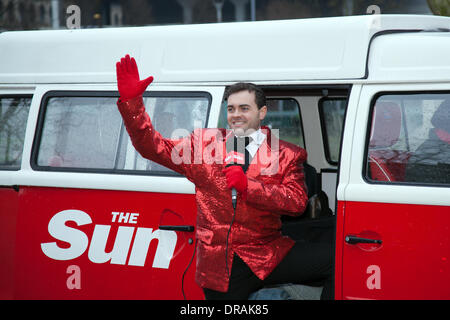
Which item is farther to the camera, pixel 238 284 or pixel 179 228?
pixel 179 228

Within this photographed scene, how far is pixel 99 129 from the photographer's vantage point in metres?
4.34

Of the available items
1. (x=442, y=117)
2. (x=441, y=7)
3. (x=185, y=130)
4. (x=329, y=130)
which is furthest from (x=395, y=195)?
(x=441, y=7)

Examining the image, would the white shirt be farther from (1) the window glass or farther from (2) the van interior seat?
(1) the window glass

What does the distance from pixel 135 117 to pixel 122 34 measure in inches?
53.7

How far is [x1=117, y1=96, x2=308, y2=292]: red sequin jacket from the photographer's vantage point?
3.32m

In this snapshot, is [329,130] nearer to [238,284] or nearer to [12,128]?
[238,284]

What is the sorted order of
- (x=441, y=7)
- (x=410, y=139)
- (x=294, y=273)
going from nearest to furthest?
(x=410, y=139) → (x=294, y=273) → (x=441, y=7)

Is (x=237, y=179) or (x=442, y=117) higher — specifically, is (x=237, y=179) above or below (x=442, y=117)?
below

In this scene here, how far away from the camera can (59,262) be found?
4301 mm

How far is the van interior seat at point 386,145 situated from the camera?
3.54 metres

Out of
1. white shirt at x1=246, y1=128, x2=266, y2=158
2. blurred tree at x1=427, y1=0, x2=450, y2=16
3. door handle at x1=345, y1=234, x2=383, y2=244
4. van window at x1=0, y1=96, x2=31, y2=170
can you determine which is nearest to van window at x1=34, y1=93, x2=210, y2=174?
van window at x1=0, y1=96, x2=31, y2=170

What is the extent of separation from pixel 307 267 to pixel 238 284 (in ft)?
1.78
